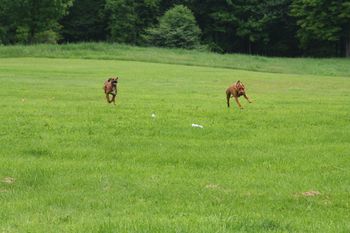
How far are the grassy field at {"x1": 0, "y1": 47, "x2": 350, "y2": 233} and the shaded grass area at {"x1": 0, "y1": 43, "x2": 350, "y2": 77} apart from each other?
28.5 metres

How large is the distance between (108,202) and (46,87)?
61.1 feet

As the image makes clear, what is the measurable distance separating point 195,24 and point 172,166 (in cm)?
7201

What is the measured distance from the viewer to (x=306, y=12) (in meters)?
77.4

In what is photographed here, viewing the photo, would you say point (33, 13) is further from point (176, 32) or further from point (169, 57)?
point (169, 57)

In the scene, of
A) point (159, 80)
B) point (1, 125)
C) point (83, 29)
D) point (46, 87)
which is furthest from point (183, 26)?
point (1, 125)

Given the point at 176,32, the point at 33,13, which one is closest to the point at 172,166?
the point at 33,13

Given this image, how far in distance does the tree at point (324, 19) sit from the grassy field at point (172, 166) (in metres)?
57.7

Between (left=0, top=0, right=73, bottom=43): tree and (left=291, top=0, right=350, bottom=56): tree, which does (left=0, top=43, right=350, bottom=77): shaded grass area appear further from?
(left=291, top=0, right=350, bottom=56): tree

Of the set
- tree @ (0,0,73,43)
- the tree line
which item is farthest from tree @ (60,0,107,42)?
tree @ (0,0,73,43)

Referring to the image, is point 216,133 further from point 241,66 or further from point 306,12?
point 306,12

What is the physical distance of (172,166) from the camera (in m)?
10.1

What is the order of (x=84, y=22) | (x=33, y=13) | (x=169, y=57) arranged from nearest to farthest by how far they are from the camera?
(x=169, y=57), (x=33, y=13), (x=84, y=22)

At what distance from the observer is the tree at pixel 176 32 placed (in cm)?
7500

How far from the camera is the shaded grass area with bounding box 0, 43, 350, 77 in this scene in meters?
48.3
